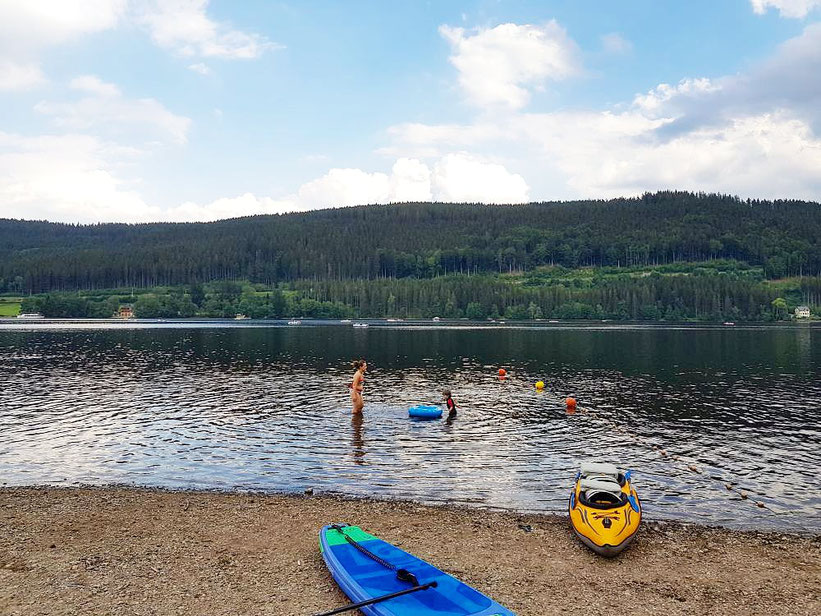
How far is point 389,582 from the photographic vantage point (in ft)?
60.0

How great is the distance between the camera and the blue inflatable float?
48562 millimetres

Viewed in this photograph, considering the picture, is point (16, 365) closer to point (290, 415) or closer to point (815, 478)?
point (290, 415)

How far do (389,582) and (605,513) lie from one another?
366 inches

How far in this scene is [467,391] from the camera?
215 ft

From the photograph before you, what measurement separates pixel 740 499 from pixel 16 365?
94.1m

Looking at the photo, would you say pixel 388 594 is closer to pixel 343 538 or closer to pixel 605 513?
pixel 343 538

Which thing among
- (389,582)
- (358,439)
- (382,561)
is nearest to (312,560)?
(382,561)

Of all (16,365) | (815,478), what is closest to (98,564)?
(815,478)

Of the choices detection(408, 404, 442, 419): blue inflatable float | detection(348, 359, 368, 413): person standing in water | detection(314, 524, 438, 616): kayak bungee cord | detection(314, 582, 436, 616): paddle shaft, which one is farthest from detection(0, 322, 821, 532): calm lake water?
detection(314, 582, 436, 616): paddle shaft

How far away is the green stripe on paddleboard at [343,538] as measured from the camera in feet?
69.8

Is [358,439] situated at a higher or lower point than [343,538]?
lower

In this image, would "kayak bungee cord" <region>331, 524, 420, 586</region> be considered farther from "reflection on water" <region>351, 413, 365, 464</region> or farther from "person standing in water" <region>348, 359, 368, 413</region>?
"person standing in water" <region>348, 359, 368, 413</region>

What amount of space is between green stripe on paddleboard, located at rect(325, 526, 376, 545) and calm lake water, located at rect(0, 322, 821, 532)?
785 centimetres

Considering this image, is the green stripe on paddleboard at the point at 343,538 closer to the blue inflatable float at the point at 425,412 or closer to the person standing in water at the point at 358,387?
the person standing in water at the point at 358,387
